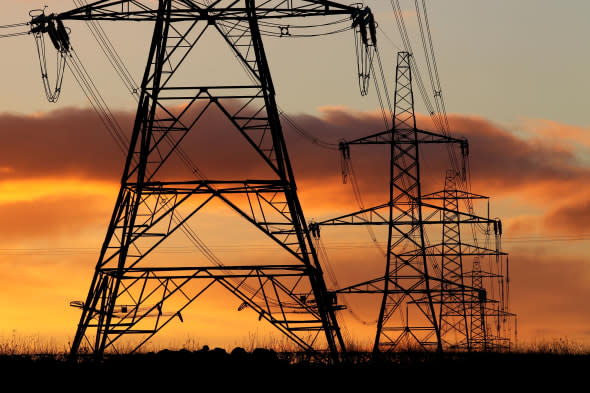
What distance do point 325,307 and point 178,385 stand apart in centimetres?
903

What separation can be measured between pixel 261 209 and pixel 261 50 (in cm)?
527

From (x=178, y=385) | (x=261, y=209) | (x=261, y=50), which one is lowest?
(x=178, y=385)

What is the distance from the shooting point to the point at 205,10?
40594 mm

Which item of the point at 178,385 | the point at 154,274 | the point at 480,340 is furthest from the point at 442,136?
the point at 178,385

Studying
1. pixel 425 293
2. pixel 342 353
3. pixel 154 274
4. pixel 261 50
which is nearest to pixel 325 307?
pixel 342 353

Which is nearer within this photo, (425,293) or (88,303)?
(88,303)

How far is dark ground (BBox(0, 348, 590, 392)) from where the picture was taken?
106 feet

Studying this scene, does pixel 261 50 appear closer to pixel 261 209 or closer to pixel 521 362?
pixel 261 209

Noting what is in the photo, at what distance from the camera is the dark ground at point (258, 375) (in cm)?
3225

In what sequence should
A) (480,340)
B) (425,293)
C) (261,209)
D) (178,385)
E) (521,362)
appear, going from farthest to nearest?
(480,340)
(425,293)
(521,362)
(261,209)
(178,385)

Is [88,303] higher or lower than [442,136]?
lower

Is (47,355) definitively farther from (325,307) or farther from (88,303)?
(325,307)

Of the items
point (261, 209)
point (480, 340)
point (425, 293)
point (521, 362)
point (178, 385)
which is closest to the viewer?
point (178, 385)

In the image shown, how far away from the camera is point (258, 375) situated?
33.5 meters
